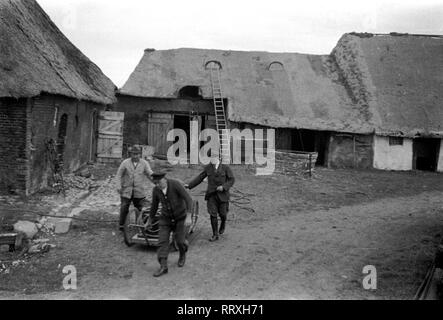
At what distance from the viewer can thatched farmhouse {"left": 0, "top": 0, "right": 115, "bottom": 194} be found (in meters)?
11.6

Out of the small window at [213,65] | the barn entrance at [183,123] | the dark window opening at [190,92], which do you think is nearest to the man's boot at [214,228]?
the dark window opening at [190,92]

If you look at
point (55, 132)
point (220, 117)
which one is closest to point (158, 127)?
point (220, 117)

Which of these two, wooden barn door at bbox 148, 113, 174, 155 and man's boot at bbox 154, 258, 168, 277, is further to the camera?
wooden barn door at bbox 148, 113, 174, 155

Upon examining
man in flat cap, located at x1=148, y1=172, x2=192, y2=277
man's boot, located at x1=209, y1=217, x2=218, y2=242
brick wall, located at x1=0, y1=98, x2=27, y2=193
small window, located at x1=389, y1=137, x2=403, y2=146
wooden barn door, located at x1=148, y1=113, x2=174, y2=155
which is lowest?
man's boot, located at x1=209, y1=217, x2=218, y2=242

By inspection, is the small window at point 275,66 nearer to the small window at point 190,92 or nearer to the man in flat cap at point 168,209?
the small window at point 190,92

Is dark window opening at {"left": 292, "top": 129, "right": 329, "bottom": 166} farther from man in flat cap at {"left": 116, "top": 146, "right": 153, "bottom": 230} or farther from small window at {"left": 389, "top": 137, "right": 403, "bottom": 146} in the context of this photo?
man in flat cap at {"left": 116, "top": 146, "right": 153, "bottom": 230}

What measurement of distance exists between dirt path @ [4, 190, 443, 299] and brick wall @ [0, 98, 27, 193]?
3.87 m

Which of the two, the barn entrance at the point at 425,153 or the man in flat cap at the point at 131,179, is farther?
the barn entrance at the point at 425,153

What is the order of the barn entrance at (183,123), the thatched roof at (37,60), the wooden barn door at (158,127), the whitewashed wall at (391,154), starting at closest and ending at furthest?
the thatched roof at (37,60) < the whitewashed wall at (391,154) < the wooden barn door at (158,127) < the barn entrance at (183,123)

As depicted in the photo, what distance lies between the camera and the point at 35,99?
1214 centimetres

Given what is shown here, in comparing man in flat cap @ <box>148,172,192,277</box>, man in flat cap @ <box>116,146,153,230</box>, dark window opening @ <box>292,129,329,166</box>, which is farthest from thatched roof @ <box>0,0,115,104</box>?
dark window opening @ <box>292,129,329,166</box>

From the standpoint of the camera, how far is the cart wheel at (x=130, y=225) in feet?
28.0

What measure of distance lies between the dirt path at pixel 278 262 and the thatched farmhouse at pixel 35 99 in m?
4.11

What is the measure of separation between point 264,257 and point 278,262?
13.6 inches
